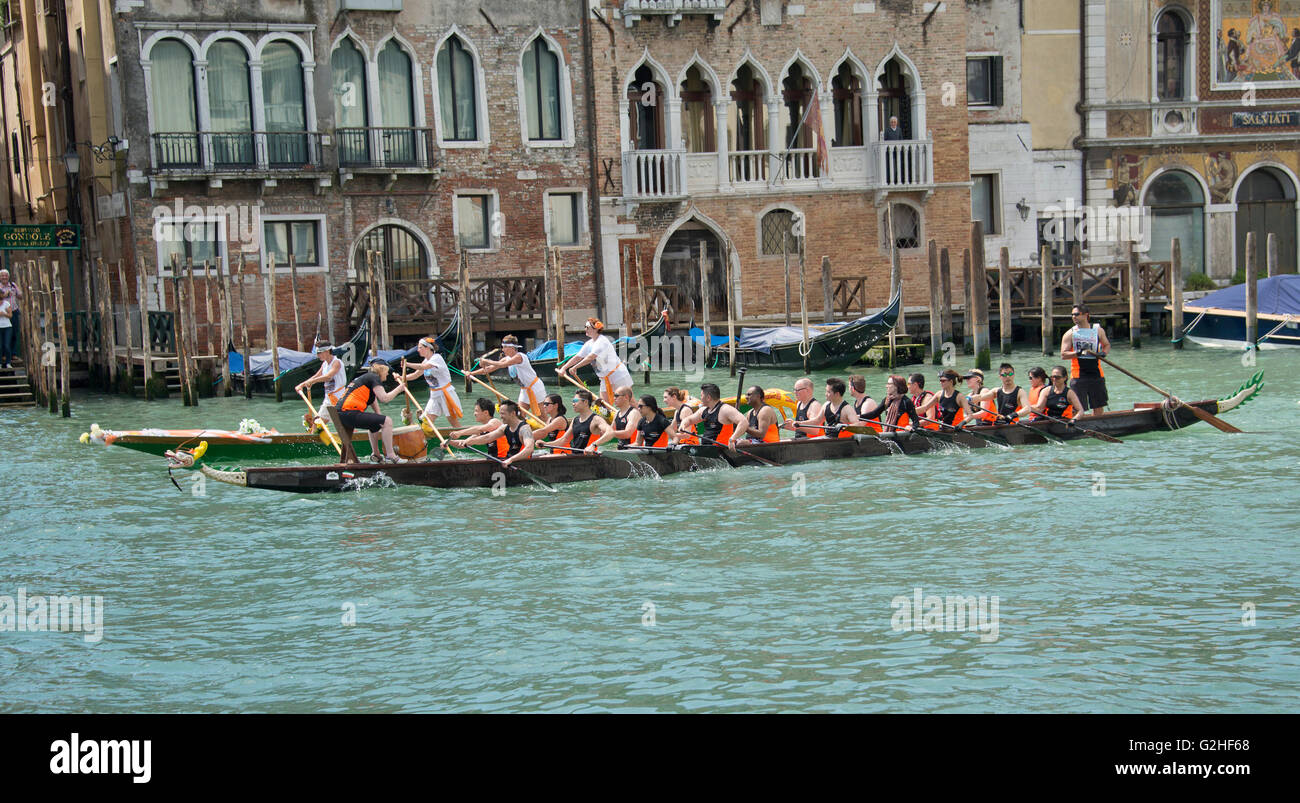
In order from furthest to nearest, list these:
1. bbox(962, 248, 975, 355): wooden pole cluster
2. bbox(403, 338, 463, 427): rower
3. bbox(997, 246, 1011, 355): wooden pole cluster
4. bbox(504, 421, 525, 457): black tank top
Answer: bbox(997, 246, 1011, 355): wooden pole cluster, bbox(962, 248, 975, 355): wooden pole cluster, bbox(403, 338, 463, 427): rower, bbox(504, 421, 525, 457): black tank top

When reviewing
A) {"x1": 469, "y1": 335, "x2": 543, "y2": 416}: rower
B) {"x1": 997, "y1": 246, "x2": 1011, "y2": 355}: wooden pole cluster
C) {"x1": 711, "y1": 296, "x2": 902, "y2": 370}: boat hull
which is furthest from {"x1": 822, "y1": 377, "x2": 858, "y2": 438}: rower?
{"x1": 997, "y1": 246, "x2": 1011, "y2": 355}: wooden pole cluster

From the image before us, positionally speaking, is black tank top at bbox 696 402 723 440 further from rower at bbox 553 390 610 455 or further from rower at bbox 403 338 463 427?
rower at bbox 403 338 463 427

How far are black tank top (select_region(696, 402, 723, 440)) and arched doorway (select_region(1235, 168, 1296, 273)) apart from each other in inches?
739

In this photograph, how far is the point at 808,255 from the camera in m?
25.8

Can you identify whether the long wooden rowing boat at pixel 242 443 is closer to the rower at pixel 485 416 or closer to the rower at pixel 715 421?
the rower at pixel 485 416

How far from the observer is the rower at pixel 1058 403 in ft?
45.2

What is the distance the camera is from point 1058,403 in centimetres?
1382

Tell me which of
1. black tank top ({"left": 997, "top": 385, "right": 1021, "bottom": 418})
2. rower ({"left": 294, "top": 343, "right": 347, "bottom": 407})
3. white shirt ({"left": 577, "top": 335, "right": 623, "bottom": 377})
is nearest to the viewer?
black tank top ({"left": 997, "top": 385, "right": 1021, "bottom": 418})

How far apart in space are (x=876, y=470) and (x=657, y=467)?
6.23 feet

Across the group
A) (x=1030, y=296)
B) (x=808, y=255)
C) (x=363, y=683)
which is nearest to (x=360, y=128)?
(x=808, y=255)

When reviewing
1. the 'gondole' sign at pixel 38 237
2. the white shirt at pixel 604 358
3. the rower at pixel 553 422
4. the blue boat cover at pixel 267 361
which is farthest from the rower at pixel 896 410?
the 'gondole' sign at pixel 38 237

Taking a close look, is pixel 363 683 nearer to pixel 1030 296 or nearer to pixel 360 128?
pixel 360 128

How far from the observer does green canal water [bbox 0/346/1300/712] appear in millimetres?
6953

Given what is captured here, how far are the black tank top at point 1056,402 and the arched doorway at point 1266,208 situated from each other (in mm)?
16260
